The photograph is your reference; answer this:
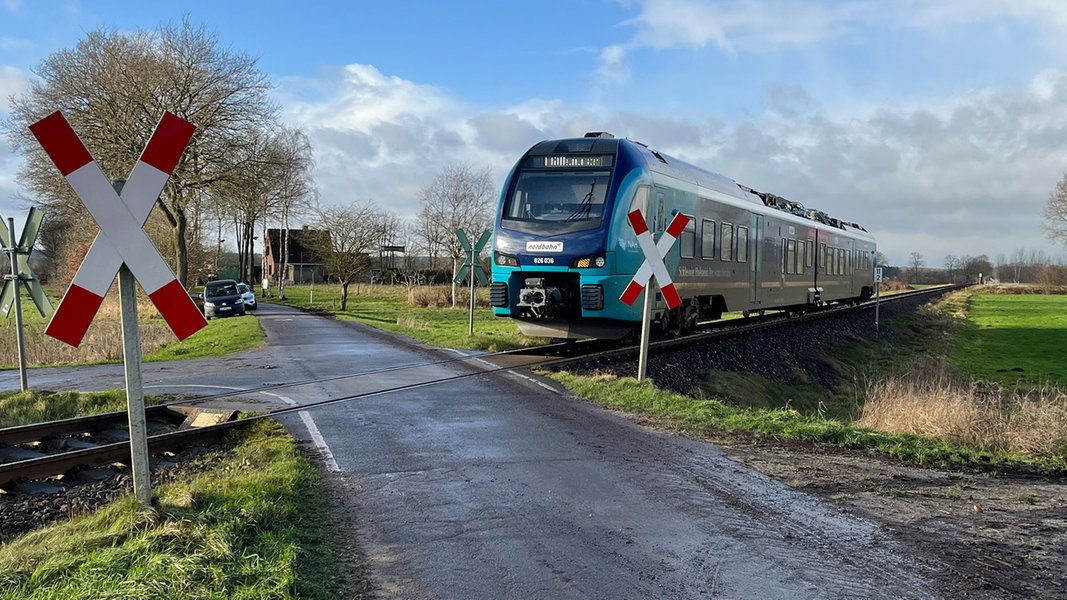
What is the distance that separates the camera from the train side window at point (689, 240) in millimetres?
16062

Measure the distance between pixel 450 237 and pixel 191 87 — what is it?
47.5 ft

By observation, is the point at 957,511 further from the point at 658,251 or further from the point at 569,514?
the point at 658,251

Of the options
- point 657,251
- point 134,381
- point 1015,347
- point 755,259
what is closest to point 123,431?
point 134,381

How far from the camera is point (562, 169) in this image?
14.4 m

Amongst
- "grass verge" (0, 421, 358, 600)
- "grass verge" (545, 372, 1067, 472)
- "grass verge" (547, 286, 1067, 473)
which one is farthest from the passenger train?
"grass verge" (0, 421, 358, 600)

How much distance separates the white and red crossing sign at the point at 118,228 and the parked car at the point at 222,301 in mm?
30542

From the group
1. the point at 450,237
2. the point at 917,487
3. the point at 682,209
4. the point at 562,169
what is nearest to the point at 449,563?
the point at 917,487

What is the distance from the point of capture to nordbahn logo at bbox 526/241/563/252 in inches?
544

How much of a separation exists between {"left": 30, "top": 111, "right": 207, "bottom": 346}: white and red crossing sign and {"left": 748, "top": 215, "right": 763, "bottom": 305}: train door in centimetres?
1753

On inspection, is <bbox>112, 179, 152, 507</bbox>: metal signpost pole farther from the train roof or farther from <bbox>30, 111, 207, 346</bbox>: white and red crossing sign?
the train roof

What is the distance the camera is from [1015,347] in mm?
31438

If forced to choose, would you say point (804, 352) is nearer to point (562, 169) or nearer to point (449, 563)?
point (562, 169)

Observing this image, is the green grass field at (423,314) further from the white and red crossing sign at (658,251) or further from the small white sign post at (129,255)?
the small white sign post at (129,255)

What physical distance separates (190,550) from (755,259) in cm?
1850
